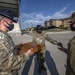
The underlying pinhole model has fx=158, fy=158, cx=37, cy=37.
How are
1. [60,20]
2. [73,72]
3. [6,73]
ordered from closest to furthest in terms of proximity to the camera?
[6,73] → [73,72] → [60,20]

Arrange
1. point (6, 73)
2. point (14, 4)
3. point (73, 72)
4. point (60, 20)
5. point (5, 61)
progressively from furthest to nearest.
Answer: point (60, 20) → point (14, 4) → point (73, 72) → point (6, 73) → point (5, 61)

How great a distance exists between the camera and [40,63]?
5633 mm

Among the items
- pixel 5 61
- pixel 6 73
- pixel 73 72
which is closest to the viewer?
pixel 5 61

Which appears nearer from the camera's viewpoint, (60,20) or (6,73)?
(6,73)

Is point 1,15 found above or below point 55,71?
above

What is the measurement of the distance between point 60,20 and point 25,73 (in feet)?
370

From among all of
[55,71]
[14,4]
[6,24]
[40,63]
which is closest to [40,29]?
[40,63]

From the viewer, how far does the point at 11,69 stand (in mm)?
2139

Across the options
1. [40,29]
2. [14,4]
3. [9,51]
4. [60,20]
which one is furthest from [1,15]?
[60,20]

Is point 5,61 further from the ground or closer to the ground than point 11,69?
further from the ground

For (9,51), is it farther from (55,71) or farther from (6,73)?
(55,71)

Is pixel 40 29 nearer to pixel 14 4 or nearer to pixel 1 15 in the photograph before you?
pixel 1 15

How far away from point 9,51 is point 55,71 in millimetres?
3957

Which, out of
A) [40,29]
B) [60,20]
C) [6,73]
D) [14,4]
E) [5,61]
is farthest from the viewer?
[60,20]
